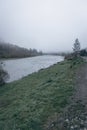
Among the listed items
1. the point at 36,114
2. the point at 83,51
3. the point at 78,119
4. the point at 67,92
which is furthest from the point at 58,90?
the point at 83,51

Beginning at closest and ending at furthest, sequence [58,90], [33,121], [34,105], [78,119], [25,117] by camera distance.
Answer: [78,119], [33,121], [25,117], [34,105], [58,90]

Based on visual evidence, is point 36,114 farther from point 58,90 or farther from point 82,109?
point 58,90

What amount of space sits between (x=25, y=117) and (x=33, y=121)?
49.6 inches

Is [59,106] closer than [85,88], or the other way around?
[59,106]

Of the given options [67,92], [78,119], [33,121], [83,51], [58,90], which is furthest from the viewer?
[83,51]

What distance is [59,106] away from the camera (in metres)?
18.0

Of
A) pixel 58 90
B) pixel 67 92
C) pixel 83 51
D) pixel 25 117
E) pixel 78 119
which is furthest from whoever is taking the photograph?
pixel 83 51

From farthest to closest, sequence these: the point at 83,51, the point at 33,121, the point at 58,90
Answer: the point at 83,51, the point at 58,90, the point at 33,121

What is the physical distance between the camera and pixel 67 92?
21.5 meters

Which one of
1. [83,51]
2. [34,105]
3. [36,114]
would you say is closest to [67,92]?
[34,105]

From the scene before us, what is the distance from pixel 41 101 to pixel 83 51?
222 ft

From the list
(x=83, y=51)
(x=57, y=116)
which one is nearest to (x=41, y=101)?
(x=57, y=116)

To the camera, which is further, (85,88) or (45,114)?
(85,88)

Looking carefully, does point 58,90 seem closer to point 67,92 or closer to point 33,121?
point 67,92
